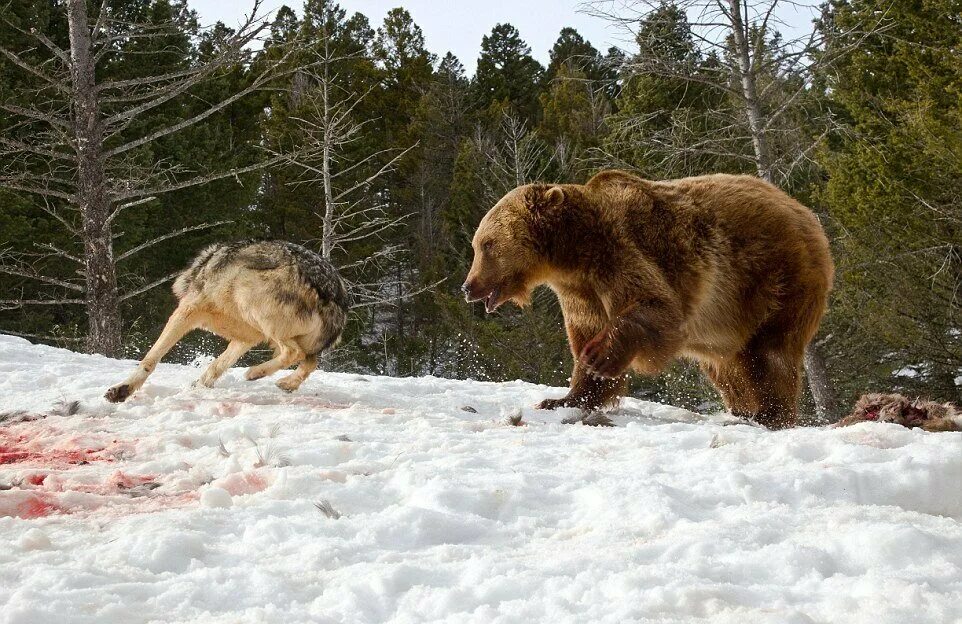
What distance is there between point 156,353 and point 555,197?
11.0 ft

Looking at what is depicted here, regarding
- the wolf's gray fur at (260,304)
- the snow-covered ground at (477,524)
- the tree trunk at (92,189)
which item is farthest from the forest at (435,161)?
the snow-covered ground at (477,524)

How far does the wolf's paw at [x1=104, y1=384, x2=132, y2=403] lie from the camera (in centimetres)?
592

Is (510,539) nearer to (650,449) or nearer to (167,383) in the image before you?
(650,449)

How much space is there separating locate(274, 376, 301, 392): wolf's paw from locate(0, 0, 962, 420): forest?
5977 millimetres

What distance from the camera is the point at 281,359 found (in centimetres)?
703

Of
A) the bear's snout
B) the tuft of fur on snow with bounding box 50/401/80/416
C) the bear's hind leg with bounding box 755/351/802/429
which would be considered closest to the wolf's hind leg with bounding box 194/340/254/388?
the tuft of fur on snow with bounding box 50/401/80/416

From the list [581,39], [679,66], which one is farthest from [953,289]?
[581,39]

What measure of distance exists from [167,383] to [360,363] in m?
20.2

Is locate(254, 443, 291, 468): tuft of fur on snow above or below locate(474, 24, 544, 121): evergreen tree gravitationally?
below

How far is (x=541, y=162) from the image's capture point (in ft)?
80.8

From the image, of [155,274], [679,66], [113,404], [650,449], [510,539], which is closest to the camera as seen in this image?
[510,539]

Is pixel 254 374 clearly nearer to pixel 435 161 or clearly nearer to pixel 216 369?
pixel 216 369

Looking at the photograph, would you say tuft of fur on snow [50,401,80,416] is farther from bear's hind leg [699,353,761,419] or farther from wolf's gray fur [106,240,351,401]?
bear's hind leg [699,353,761,419]

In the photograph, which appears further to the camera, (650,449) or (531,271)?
(531,271)
